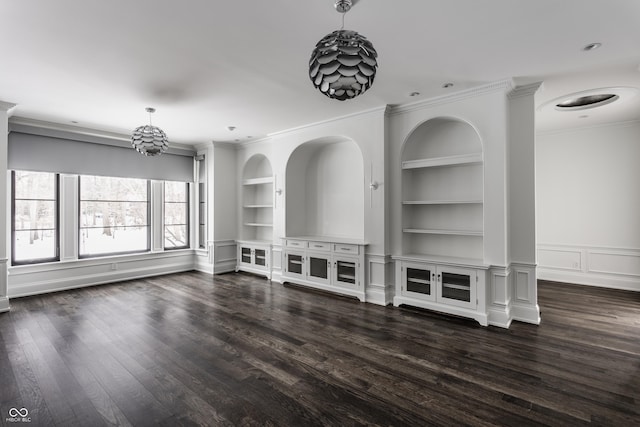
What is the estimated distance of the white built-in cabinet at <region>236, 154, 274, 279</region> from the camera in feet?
23.0

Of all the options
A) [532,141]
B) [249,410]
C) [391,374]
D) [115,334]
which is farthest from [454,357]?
[115,334]

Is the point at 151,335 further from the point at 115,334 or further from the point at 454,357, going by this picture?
the point at 454,357

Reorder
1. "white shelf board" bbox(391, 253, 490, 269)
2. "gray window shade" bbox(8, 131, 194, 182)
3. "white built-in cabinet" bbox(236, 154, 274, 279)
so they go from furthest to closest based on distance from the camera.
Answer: "white built-in cabinet" bbox(236, 154, 274, 279) < "gray window shade" bbox(8, 131, 194, 182) < "white shelf board" bbox(391, 253, 490, 269)

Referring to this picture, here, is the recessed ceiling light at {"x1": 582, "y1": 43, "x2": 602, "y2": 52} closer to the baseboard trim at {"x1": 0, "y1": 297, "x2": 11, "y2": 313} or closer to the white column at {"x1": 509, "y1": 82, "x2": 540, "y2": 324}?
the white column at {"x1": 509, "y1": 82, "x2": 540, "y2": 324}

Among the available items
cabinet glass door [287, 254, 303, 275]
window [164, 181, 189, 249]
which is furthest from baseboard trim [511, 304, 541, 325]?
window [164, 181, 189, 249]

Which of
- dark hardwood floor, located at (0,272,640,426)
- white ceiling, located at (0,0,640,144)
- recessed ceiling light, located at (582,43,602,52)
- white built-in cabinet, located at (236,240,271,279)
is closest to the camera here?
dark hardwood floor, located at (0,272,640,426)

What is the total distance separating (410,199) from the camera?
4867 millimetres

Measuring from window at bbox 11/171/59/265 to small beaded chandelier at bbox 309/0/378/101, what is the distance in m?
5.88

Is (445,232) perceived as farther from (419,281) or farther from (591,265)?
(591,265)

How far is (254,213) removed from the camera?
754 centimetres

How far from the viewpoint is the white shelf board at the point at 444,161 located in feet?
13.7

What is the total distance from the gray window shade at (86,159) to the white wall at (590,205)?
7613 mm

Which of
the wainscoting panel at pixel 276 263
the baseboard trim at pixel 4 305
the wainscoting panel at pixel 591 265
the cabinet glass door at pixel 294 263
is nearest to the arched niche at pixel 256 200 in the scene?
the wainscoting panel at pixel 276 263

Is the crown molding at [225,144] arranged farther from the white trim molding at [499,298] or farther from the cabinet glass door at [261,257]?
the white trim molding at [499,298]
